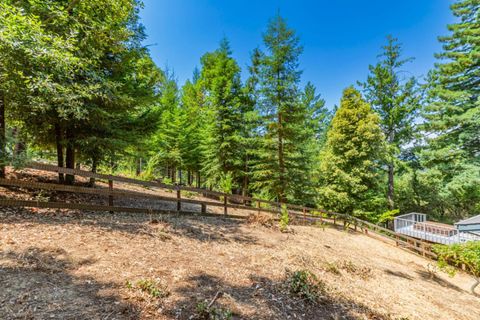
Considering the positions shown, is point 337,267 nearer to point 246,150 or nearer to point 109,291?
point 109,291

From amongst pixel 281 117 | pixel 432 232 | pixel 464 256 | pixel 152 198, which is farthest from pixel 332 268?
pixel 432 232

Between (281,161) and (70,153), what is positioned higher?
(281,161)

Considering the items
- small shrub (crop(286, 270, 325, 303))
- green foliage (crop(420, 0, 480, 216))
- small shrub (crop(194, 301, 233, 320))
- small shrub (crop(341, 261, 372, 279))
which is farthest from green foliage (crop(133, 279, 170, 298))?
green foliage (crop(420, 0, 480, 216))

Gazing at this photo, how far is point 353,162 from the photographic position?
670 inches

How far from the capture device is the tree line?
621 cm

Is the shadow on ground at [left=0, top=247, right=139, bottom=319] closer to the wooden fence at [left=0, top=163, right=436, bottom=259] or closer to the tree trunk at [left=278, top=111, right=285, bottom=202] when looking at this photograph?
the wooden fence at [left=0, top=163, right=436, bottom=259]

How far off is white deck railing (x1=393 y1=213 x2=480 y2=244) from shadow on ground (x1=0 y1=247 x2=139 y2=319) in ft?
58.1

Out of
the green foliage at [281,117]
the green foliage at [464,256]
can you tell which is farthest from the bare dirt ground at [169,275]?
the green foliage at [281,117]

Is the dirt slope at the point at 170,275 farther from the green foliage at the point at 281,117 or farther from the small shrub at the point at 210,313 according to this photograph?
the green foliage at the point at 281,117

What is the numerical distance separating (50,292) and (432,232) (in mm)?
19746

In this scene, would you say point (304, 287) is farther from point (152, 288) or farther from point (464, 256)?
point (464, 256)

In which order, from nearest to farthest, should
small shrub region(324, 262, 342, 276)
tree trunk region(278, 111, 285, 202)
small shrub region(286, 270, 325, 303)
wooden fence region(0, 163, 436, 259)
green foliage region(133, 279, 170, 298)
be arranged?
green foliage region(133, 279, 170, 298) → small shrub region(286, 270, 325, 303) → wooden fence region(0, 163, 436, 259) → small shrub region(324, 262, 342, 276) → tree trunk region(278, 111, 285, 202)

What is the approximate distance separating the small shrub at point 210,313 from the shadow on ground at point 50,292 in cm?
77

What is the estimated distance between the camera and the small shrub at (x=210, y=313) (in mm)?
3057
